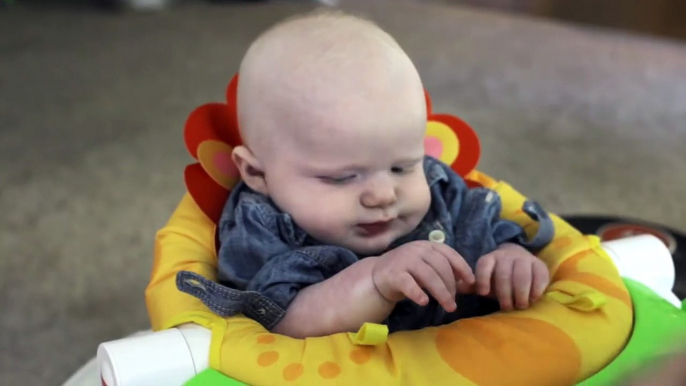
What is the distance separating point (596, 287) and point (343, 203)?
0.74 feet

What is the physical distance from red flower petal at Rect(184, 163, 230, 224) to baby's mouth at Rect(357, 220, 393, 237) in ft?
0.63

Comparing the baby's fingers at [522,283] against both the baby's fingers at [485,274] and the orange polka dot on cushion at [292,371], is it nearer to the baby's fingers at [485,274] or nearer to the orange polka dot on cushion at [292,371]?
the baby's fingers at [485,274]

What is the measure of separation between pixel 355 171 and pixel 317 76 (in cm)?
9

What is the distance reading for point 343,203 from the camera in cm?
62

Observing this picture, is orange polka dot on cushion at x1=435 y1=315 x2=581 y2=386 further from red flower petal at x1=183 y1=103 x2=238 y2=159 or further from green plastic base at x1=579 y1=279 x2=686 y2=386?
red flower petal at x1=183 y1=103 x2=238 y2=159

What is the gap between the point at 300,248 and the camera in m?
0.64

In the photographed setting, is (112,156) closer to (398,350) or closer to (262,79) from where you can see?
(262,79)

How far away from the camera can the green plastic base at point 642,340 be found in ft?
1.75

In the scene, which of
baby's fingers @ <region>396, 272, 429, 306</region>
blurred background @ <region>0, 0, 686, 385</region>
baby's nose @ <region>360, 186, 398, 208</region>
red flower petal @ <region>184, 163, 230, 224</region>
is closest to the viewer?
baby's fingers @ <region>396, 272, 429, 306</region>

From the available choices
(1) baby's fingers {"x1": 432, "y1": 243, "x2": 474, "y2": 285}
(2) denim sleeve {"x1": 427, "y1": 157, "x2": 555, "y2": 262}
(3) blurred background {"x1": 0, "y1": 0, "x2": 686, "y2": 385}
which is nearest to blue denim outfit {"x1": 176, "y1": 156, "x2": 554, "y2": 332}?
(2) denim sleeve {"x1": 427, "y1": 157, "x2": 555, "y2": 262}

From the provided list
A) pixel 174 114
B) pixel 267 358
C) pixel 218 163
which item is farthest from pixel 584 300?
pixel 174 114

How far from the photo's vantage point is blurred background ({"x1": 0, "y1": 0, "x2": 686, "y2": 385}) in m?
1.12

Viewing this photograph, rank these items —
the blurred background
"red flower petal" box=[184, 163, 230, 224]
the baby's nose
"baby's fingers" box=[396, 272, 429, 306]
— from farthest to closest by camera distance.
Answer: the blurred background
"red flower petal" box=[184, 163, 230, 224]
the baby's nose
"baby's fingers" box=[396, 272, 429, 306]

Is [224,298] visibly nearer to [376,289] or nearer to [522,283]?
[376,289]
